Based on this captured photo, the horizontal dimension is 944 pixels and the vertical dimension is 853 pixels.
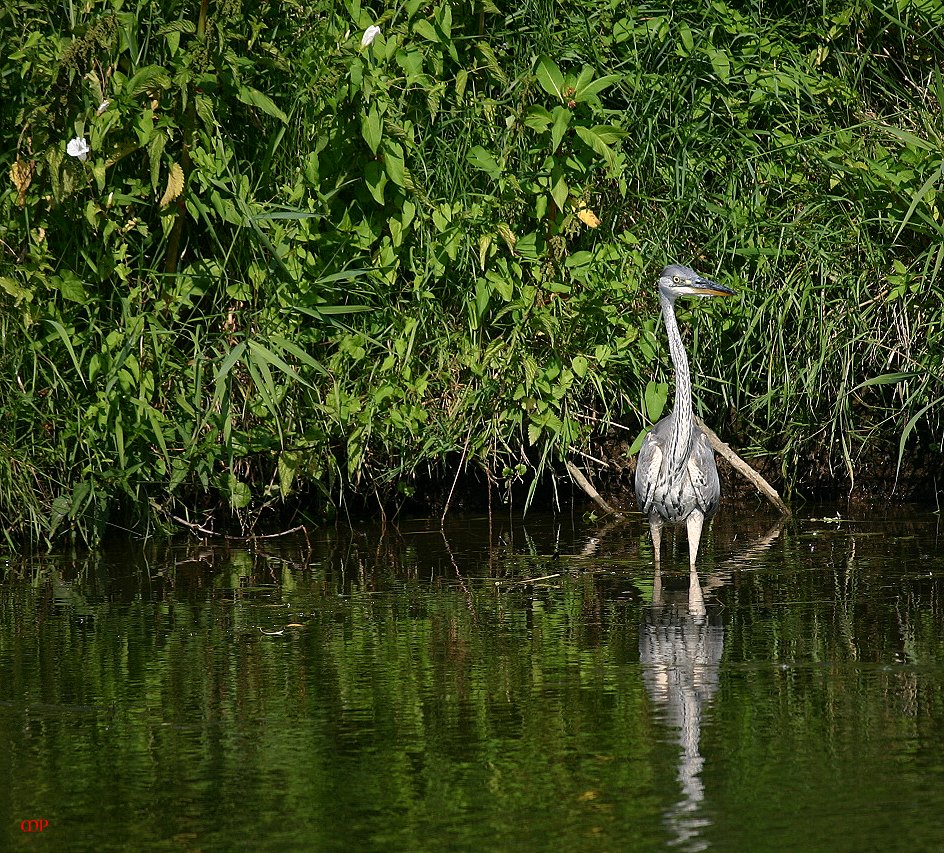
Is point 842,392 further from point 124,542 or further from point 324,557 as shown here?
point 124,542

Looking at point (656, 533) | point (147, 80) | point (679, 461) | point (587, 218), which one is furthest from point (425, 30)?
point (656, 533)

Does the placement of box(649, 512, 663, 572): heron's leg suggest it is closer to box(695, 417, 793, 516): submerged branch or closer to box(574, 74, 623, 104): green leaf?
box(695, 417, 793, 516): submerged branch

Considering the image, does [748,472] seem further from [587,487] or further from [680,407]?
[680,407]

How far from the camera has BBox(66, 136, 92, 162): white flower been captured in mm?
6113

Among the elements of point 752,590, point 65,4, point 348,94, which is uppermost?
point 65,4

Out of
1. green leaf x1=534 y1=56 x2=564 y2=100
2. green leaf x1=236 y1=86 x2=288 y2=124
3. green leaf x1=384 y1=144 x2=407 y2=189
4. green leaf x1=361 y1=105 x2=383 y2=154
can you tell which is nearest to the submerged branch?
green leaf x1=534 y1=56 x2=564 y2=100

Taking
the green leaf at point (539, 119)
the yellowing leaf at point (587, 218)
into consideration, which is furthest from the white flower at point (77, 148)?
the yellowing leaf at point (587, 218)

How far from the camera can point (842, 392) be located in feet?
22.9

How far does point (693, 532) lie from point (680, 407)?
0.55 meters

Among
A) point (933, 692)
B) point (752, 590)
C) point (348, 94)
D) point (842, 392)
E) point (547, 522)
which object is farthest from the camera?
point (547, 522)

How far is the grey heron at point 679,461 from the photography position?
253 inches

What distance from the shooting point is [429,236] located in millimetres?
6820

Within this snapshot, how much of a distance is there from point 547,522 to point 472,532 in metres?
0.46

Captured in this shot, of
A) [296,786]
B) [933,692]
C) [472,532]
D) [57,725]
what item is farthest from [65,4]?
[933,692]
